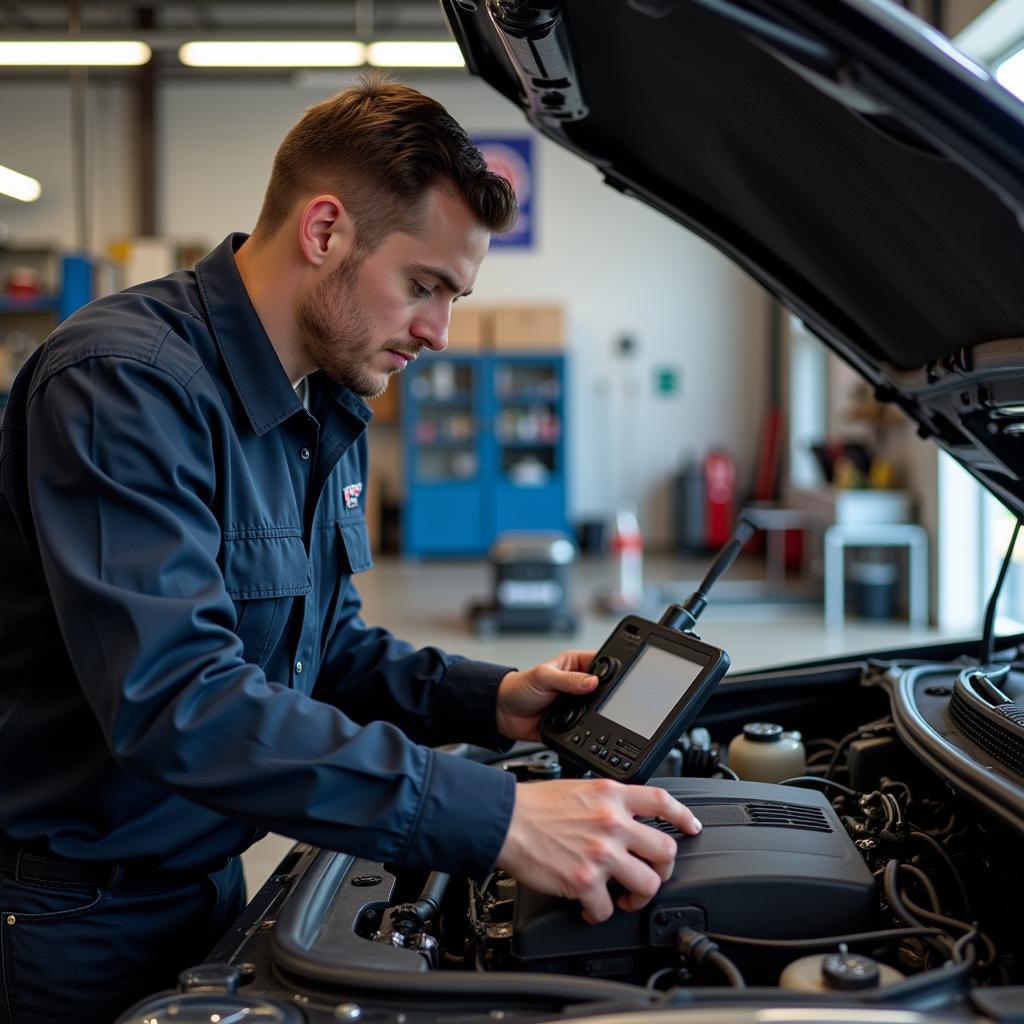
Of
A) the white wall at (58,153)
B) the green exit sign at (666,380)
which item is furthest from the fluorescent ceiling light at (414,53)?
the white wall at (58,153)

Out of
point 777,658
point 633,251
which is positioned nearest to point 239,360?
point 777,658

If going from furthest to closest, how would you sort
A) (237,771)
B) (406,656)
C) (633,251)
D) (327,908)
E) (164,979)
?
(633,251), (406,656), (164,979), (327,908), (237,771)

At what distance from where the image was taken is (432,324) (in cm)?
122

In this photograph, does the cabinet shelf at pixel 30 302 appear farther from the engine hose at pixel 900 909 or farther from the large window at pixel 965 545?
the engine hose at pixel 900 909

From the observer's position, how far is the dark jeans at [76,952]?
41.0 inches

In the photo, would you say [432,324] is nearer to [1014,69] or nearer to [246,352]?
[246,352]

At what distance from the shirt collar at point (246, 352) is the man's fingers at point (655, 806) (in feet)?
1.73

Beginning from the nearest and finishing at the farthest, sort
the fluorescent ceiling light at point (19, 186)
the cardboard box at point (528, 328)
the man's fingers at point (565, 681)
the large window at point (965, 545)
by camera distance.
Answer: the man's fingers at point (565, 681)
the large window at point (965, 545)
the fluorescent ceiling light at point (19, 186)
the cardboard box at point (528, 328)

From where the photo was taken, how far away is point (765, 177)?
1161mm

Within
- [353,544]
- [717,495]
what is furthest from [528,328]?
[353,544]

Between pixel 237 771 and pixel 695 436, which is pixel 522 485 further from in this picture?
pixel 237 771

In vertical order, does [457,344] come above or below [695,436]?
above

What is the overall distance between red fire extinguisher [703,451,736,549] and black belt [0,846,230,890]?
8500 millimetres

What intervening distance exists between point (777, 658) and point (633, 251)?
5456 mm
